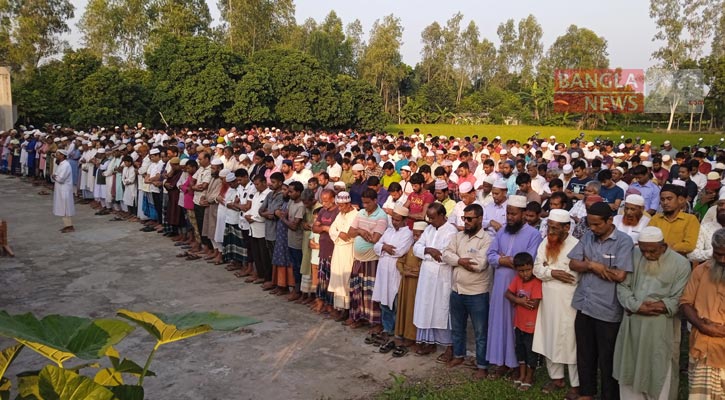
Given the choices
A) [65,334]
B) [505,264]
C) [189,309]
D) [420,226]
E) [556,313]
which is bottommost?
[189,309]

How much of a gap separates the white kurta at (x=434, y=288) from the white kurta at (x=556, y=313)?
1.01 m

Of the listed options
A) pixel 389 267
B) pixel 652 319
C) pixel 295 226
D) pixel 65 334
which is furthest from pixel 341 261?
pixel 65 334

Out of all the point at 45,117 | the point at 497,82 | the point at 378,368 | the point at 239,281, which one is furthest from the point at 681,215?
the point at 497,82

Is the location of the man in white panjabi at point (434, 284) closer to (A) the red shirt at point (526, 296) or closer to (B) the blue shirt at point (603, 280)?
(A) the red shirt at point (526, 296)

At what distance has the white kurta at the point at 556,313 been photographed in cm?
469

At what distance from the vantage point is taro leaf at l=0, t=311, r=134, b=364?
1.48 meters

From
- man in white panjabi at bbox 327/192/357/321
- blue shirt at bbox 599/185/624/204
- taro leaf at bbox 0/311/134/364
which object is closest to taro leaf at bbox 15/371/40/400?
taro leaf at bbox 0/311/134/364

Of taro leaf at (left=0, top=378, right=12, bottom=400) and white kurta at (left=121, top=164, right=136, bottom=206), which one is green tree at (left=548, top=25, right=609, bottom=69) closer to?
white kurta at (left=121, top=164, right=136, bottom=206)

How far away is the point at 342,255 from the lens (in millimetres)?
6641

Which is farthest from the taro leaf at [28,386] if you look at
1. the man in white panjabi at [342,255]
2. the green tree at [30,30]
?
the green tree at [30,30]

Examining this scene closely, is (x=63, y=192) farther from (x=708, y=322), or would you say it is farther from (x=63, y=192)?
(x=708, y=322)

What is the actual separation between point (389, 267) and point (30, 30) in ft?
127

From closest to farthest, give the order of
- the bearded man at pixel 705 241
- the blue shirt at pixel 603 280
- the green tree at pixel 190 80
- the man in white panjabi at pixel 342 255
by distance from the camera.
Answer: the blue shirt at pixel 603 280, the bearded man at pixel 705 241, the man in white panjabi at pixel 342 255, the green tree at pixel 190 80

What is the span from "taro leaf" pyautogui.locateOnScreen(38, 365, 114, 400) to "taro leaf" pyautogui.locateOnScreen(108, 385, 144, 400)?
0.06 m
